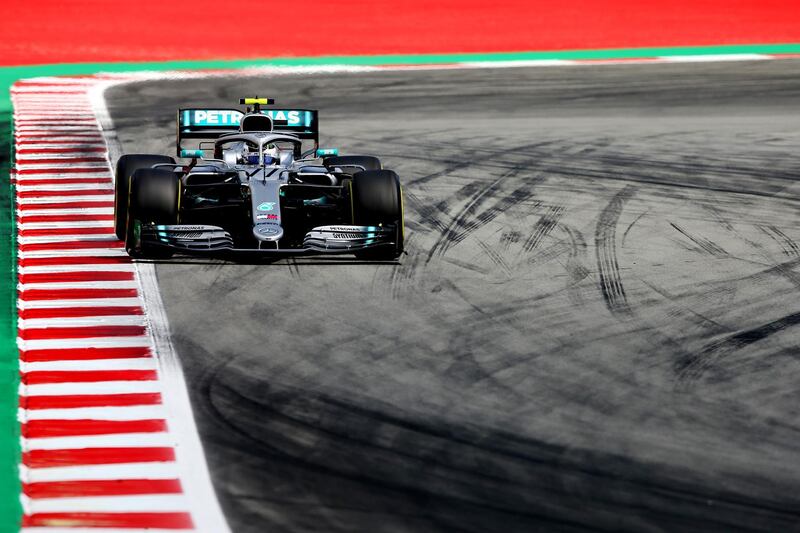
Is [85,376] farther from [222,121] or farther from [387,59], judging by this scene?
[387,59]

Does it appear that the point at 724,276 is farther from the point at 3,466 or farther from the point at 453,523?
the point at 3,466

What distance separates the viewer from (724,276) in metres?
13.8

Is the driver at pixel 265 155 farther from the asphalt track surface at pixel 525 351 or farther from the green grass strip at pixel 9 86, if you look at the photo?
the green grass strip at pixel 9 86

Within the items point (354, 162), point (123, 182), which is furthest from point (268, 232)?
point (354, 162)

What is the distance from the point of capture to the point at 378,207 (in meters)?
13.7

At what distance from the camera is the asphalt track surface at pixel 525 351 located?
8.66 metres

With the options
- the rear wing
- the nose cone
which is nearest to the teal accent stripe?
the rear wing

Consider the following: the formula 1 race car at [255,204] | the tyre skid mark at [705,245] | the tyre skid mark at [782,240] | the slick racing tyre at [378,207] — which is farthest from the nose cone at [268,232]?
the tyre skid mark at [782,240]

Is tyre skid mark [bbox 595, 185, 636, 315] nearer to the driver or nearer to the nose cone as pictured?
the nose cone

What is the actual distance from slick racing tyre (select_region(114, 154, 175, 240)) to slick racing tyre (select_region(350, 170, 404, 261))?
8.35 feet

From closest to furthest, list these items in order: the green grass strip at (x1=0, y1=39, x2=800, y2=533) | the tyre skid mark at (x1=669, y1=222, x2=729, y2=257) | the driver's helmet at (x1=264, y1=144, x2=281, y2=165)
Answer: the green grass strip at (x1=0, y1=39, x2=800, y2=533) < the tyre skid mark at (x1=669, y1=222, x2=729, y2=257) < the driver's helmet at (x1=264, y1=144, x2=281, y2=165)

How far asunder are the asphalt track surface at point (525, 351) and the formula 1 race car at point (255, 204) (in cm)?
40

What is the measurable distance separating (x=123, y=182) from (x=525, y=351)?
563 centimetres

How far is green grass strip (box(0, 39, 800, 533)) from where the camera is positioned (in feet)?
30.0
